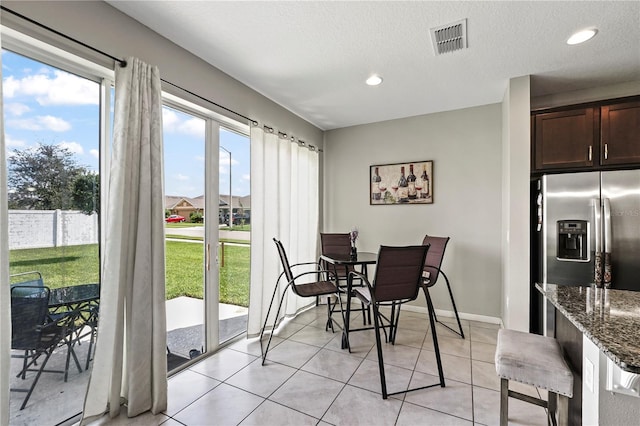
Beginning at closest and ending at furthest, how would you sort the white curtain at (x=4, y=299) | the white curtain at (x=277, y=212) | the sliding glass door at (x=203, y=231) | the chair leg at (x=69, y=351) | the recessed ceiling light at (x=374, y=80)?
the white curtain at (x=4, y=299)
the chair leg at (x=69, y=351)
the sliding glass door at (x=203, y=231)
the recessed ceiling light at (x=374, y=80)
the white curtain at (x=277, y=212)

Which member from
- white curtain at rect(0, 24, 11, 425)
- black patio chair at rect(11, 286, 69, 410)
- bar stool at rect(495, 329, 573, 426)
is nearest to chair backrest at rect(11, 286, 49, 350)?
black patio chair at rect(11, 286, 69, 410)

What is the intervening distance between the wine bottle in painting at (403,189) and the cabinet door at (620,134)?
6.49 ft

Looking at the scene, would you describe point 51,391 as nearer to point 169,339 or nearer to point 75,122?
point 169,339

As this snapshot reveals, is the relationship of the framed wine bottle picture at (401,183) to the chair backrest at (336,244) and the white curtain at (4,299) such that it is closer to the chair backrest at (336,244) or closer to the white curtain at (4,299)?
the chair backrest at (336,244)

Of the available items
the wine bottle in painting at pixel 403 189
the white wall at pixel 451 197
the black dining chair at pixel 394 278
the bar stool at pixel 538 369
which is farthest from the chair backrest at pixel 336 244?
the bar stool at pixel 538 369

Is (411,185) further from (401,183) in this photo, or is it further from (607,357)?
(607,357)

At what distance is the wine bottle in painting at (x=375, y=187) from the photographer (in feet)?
13.7

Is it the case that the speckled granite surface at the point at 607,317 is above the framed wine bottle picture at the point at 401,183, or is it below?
below

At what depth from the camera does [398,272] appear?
2.11 m

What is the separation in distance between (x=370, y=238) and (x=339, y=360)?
2024mm

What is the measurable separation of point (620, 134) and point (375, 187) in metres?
2.57

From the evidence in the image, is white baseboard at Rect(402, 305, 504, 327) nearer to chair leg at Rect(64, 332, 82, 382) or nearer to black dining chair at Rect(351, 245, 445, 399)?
black dining chair at Rect(351, 245, 445, 399)

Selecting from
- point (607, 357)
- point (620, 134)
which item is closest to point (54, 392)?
point (607, 357)

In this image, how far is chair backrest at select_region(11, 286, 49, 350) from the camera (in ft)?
4.92
